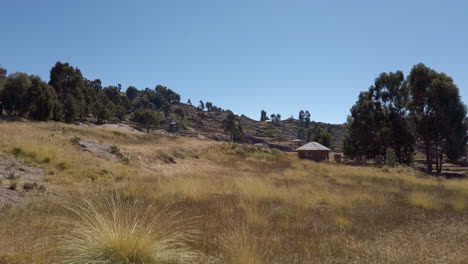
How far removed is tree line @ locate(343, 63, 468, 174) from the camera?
26.3 m

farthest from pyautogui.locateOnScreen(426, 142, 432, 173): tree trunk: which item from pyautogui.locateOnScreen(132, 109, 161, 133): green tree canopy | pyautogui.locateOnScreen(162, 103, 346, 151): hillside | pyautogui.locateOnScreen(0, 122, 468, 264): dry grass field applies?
pyautogui.locateOnScreen(162, 103, 346, 151): hillside

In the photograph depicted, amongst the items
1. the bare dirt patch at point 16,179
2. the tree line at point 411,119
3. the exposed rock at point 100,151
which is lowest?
the bare dirt patch at point 16,179

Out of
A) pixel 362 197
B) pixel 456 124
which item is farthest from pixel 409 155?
pixel 362 197

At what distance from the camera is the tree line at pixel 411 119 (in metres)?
26.3

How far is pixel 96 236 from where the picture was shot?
3221 mm

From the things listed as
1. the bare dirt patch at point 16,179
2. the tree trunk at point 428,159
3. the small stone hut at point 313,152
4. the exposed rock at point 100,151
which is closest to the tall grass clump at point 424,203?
the bare dirt patch at point 16,179

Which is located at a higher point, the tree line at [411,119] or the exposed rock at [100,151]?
the tree line at [411,119]

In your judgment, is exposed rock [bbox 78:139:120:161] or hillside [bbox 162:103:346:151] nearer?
exposed rock [bbox 78:139:120:161]

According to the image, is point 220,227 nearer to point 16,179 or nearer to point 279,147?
point 16,179

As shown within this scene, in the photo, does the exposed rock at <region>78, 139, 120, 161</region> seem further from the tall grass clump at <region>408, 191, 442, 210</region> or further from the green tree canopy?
the green tree canopy

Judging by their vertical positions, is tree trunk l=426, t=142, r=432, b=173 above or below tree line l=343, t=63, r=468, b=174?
below

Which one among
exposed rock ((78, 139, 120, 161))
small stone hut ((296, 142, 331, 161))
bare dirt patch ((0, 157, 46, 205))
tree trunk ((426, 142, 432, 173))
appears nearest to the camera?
bare dirt patch ((0, 157, 46, 205))

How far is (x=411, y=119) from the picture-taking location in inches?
1158

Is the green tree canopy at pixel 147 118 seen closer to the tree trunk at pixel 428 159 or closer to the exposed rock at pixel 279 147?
the exposed rock at pixel 279 147
